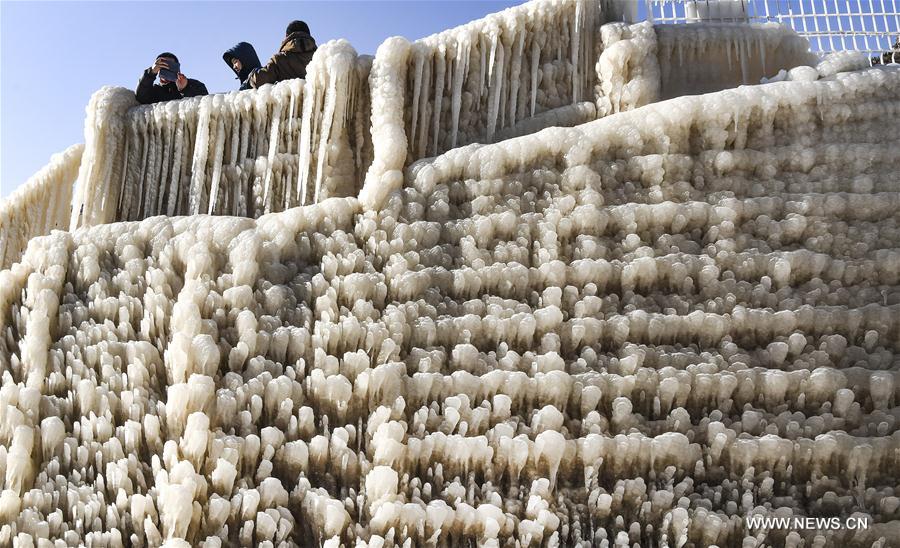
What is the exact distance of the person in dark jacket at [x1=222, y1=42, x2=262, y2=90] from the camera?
4.99m

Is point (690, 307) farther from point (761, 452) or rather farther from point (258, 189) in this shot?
point (258, 189)

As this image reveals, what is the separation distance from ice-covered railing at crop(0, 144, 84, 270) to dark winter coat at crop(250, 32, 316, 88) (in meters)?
1.26

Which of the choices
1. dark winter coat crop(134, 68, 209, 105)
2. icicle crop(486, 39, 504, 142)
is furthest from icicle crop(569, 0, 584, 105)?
dark winter coat crop(134, 68, 209, 105)

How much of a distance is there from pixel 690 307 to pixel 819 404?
0.64 meters

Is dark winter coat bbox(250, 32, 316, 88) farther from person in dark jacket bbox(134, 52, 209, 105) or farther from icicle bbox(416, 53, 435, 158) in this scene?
icicle bbox(416, 53, 435, 158)

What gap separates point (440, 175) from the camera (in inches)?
A: 131

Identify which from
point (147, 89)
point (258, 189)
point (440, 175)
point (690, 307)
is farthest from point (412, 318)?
point (147, 89)

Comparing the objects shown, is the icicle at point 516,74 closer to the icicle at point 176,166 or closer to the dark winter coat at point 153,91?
the icicle at point 176,166

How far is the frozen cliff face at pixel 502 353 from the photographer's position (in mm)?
2701

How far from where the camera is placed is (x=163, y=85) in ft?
14.6

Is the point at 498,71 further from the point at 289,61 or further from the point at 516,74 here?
the point at 289,61

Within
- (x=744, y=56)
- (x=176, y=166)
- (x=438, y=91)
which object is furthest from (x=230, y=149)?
(x=744, y=56)

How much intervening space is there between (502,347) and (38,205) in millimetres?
3208

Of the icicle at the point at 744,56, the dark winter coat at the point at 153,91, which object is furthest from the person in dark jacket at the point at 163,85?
the icicle at the point at 744,56
